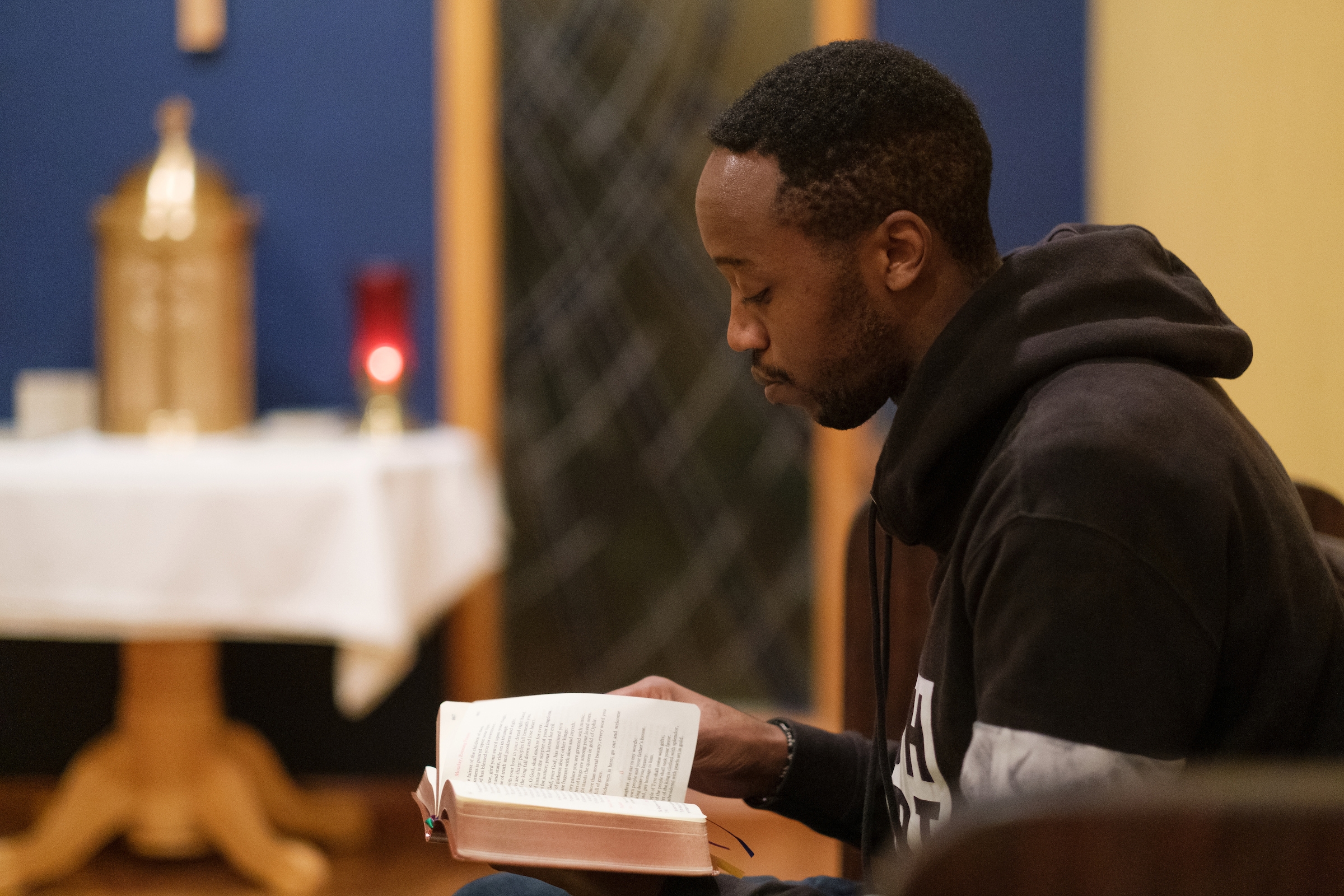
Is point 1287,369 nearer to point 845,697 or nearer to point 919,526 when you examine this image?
point 845,697

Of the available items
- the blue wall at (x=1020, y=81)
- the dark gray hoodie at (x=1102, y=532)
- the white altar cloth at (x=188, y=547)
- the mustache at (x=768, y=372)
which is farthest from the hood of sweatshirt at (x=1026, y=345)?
the blue wall at (x=1020, y=81)

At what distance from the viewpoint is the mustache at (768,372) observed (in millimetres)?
856

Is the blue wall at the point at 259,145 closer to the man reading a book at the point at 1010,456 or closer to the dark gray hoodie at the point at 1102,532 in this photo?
the man reading a book at the point at 1010,456

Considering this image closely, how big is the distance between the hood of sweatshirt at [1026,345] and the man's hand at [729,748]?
0.26 metres

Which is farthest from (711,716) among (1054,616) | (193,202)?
(193,202)

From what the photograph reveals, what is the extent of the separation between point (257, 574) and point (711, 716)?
4.00 feet

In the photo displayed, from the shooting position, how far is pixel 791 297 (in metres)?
0.81

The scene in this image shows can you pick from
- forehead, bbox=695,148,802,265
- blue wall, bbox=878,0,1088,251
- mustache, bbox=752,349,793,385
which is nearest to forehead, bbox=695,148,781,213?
forehead, bbox=695,148,802,265

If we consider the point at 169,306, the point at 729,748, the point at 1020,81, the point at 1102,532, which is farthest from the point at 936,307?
the point at 1020,81

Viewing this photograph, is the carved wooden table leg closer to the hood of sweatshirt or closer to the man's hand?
the man's hand

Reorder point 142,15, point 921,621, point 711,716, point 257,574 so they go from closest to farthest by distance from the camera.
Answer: point 711,716 < point 921,621 < point 257,574 < point 142,15

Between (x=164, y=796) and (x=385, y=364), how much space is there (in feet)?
3.01

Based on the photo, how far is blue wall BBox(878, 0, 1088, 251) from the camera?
262cm

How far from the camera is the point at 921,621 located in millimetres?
1083
